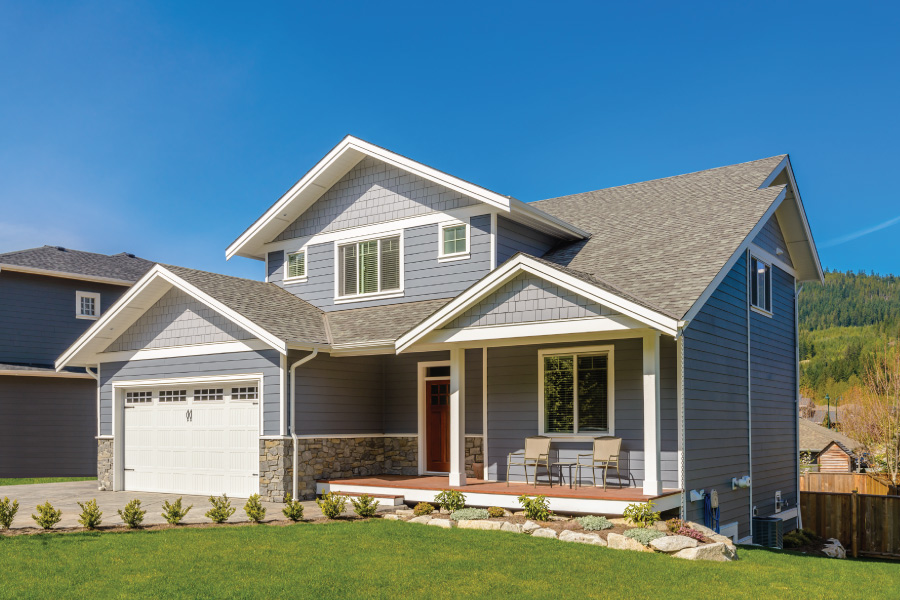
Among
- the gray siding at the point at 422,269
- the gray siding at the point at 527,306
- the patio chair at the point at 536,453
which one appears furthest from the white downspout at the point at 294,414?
the patio chair at the point at 536,453

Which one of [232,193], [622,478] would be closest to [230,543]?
[622,478]

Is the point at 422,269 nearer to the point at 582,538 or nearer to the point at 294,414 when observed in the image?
the point at 294,414

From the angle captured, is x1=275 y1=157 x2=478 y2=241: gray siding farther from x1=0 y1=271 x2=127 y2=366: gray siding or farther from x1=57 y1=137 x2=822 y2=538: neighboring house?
x1=0 y1=271 x2=127 y2=366: gray siding

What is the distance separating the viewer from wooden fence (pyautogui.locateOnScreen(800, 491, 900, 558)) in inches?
634

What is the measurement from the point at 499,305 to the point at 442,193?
4104 millimetres

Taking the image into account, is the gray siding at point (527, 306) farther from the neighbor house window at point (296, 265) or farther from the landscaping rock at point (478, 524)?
the neighbor house window at point (296, 265)

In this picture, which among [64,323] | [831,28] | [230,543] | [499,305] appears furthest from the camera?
[64,323]

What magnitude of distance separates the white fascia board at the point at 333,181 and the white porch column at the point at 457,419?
3.21 meters

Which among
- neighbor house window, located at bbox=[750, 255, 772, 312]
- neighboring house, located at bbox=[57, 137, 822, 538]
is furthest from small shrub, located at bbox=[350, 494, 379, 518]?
neighbor house window, located at bbox=[750, 255, 772, 312]

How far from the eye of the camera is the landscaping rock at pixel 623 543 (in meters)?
10.2

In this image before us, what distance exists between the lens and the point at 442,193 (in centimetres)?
1606

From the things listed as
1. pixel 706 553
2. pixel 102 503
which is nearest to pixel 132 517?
pixel 102 503

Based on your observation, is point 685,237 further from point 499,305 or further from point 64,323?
point 64,323

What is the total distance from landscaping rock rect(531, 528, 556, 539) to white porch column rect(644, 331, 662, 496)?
1.64 m
